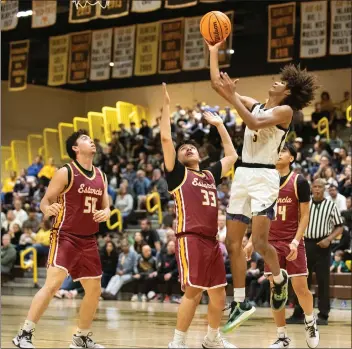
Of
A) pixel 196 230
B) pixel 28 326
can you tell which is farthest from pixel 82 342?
pixel 196 230

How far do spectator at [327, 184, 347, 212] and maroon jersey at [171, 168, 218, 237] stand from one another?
30.5 ft

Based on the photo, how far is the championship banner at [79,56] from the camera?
2252 centimetres

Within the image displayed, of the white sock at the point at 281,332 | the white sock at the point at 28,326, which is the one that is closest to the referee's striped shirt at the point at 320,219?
the white sock at the point at 281,332

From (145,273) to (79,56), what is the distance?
274 inches

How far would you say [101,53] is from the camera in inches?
880

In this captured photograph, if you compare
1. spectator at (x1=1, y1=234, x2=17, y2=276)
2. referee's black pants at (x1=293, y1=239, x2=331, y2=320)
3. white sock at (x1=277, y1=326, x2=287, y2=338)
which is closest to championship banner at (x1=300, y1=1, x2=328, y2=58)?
referee's black pants at (x1=293, y1=239, x2=331, y2=320)

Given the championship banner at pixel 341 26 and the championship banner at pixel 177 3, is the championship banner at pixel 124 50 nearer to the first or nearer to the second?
the championship banner at pixel 177 3

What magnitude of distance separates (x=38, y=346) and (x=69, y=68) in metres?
14.7

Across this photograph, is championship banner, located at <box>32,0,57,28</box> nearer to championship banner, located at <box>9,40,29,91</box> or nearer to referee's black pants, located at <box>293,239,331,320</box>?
championship banner, located at <box>9,40,29,91</box>

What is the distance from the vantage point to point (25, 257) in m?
21.9

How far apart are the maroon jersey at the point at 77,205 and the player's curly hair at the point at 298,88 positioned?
2174 mm

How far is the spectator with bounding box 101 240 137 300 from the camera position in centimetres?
1864

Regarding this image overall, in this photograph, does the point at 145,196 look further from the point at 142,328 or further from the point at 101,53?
the point at 142,328

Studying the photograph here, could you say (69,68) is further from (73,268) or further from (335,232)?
(73,268)
